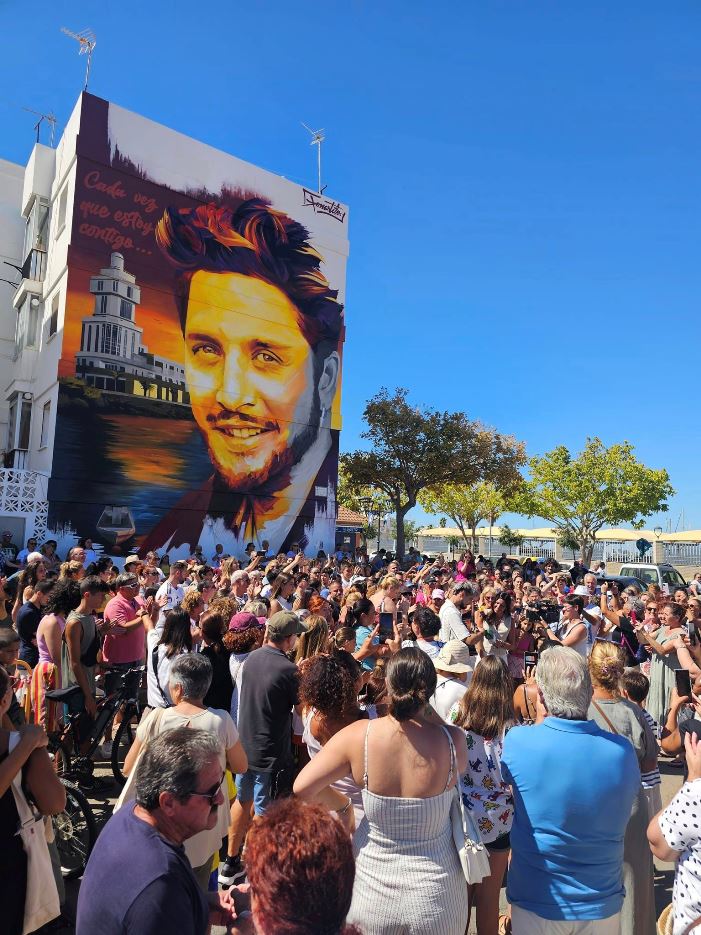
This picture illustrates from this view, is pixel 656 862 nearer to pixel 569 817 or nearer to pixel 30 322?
pixel 569 817

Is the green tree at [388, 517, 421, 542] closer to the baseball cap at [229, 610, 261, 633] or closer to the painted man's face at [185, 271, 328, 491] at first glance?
the painted man's face at [185, 271, 328, 491]

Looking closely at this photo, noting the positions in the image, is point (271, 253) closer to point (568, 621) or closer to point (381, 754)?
point (568, 621)

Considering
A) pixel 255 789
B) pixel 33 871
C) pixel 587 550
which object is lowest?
pixel 255 789

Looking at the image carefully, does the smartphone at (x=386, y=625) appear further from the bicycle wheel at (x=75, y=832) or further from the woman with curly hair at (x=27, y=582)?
the woman with curly hair at (x=27, y=582)

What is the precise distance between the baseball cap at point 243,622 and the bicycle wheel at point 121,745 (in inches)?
74.4

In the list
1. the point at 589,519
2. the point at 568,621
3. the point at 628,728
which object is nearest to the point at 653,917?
the point at 628,728

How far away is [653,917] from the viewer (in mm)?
3213

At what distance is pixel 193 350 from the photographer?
28438 millimetres

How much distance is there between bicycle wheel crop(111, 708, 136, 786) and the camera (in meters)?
5.94

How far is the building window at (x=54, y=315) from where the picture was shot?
2586 centimetres

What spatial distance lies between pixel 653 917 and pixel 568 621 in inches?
222

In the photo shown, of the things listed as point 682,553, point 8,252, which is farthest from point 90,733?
A: point 682,553

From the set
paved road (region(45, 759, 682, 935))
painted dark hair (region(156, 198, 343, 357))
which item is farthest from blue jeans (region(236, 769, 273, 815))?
painted dark hair (region(156, 198, 343, 357))

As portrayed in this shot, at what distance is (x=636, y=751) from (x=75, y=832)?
3.77m
